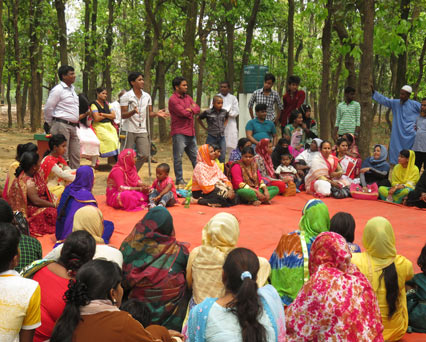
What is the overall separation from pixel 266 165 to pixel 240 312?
6308 mm

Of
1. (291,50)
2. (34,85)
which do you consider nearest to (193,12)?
(291,50)

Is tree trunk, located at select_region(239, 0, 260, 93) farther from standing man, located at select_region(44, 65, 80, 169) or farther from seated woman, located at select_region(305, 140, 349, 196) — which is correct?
standing man, located at select_region(44, 65, 80, 169)

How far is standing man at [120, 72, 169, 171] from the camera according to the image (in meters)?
8.12

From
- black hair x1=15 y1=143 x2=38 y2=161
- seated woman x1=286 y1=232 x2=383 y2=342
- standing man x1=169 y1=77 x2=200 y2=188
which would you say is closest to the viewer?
seated woman x1=286 y1=232 x2=383 y2=342

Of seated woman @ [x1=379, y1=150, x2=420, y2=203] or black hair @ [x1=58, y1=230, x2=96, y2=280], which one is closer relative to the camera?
black hair @ [x1=58, y1=230, x2=96, y2=280]

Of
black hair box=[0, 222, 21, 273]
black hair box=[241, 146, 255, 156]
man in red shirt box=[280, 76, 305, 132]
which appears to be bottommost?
black hair box=[0, 222, 21, 273]

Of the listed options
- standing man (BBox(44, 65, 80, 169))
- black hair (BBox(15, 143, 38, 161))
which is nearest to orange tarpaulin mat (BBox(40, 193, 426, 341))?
black hair (BBox(15, 143, 38, 161))

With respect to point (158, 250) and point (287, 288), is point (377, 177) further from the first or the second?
point (158, 250)

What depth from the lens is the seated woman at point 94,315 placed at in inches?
85.9

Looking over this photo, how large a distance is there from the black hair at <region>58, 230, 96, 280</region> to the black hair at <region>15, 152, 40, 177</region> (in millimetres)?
2646

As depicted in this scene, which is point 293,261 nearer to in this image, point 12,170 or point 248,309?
point 248,309

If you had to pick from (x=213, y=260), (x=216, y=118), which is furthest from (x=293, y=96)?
(x=213, y=260)

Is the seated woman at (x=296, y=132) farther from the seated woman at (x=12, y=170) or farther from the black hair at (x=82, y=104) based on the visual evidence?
the seated woman at (x=12, y=170)

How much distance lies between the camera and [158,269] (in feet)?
11.1
